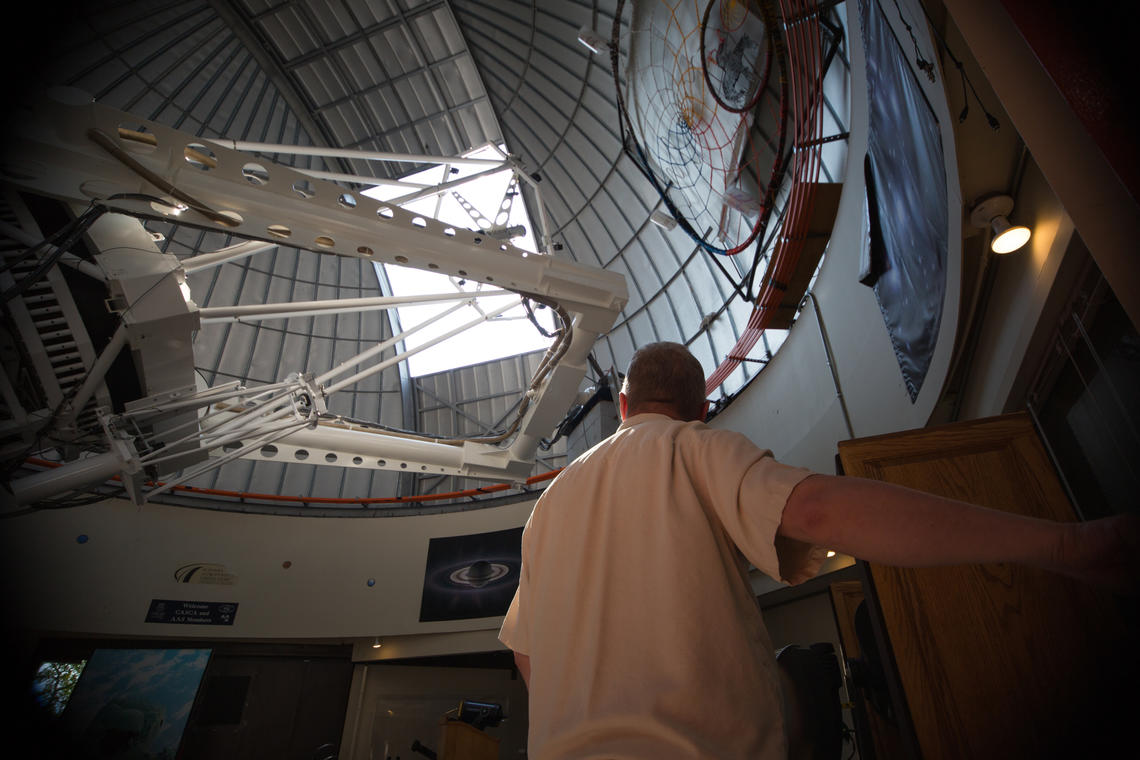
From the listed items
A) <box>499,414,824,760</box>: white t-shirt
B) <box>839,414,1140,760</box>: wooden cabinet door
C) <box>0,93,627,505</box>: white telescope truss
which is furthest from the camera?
<box>0,93,627,505</box>: white telescope truss

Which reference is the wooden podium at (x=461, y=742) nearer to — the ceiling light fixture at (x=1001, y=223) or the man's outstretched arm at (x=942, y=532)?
the man's outstretched arm at (x=942, y=532)

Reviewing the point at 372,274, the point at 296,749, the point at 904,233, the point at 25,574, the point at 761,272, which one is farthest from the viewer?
the point at 372,274

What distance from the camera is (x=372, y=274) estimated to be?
18578 mm

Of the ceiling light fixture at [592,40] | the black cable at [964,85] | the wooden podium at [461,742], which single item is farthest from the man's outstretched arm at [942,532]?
the ceiling light fixture at [592,40]

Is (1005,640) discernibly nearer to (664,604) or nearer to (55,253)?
(664,604)

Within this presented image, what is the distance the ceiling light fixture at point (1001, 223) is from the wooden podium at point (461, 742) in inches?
279

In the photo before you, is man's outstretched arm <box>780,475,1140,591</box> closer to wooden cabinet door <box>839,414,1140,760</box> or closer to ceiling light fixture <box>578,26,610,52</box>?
wooden cabinet door <box>839,414,1140,760</box>

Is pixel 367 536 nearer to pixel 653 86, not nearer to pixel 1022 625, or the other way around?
pixel 653 86

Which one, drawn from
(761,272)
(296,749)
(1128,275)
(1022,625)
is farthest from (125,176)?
(296,749)

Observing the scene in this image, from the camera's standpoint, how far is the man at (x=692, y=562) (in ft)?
2.99

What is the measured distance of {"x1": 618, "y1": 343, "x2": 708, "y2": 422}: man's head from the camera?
5.54ft

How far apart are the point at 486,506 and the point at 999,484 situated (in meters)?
12.2

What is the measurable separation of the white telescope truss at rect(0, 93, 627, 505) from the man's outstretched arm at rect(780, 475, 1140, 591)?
235 inches

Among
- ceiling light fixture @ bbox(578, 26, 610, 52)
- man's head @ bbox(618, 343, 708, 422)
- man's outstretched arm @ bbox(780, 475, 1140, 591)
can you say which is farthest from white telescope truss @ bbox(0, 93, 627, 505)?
man's outstretched arm @ bbox(780, 475, 1140, 591)
